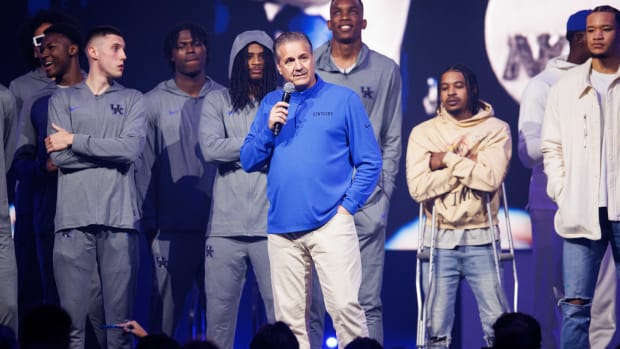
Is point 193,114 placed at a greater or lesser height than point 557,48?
lesser

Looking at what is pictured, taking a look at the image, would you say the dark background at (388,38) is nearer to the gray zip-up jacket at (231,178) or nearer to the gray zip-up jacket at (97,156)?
the gray zip-up jacket at (231,178)

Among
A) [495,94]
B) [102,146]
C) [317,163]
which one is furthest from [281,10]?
[317,163]

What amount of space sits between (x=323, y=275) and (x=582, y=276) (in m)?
1.53

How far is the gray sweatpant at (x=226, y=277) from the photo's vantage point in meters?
6.36

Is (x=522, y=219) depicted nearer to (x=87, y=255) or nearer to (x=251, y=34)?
(x=251, y=34)

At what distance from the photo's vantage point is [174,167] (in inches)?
271

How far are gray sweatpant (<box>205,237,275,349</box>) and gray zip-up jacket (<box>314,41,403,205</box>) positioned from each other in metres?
0.89

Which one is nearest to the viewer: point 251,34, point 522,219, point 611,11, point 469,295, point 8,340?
point 8,340

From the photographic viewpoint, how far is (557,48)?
25.7 ft

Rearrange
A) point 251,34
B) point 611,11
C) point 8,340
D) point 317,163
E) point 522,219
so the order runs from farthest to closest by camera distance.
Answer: point 522,219, point 251,34, point 611,11, point 317,163, point 8,340

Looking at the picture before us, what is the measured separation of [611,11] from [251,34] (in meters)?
2.34

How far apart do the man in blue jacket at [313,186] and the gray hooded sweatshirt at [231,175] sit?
32.8 inches

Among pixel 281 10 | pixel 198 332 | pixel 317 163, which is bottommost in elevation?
pixel 198 332

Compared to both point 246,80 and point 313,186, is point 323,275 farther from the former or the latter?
point 246,80
